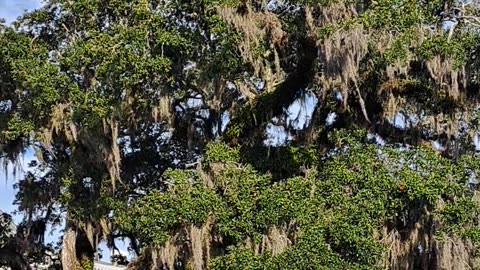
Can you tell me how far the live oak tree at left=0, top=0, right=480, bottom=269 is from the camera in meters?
10.9

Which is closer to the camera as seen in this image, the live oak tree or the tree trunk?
the live oak tree

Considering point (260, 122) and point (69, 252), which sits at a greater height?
point (260, 122)

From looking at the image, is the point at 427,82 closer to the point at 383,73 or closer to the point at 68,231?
the point at 383,73

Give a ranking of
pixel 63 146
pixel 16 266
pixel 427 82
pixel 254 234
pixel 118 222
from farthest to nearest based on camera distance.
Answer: pixel 16 266, pixel 63 146, pixel 118 222, pixel 427 82, pixel 254 234

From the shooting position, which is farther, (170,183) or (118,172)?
(118,172)

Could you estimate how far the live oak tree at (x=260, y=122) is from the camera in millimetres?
10898

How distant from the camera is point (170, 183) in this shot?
39.0 feet

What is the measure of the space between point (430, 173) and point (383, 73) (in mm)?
1670

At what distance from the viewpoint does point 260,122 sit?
1302cm

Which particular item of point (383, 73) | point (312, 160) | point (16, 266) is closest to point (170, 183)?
point (312, 160)

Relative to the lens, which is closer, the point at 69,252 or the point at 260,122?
the point at 260,122

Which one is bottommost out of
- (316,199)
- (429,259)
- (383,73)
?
A: (429,259)

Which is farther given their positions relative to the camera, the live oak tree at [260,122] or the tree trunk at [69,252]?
the tree trunk at [69,252]

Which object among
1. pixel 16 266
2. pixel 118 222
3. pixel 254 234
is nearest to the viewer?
pixel 254 234
